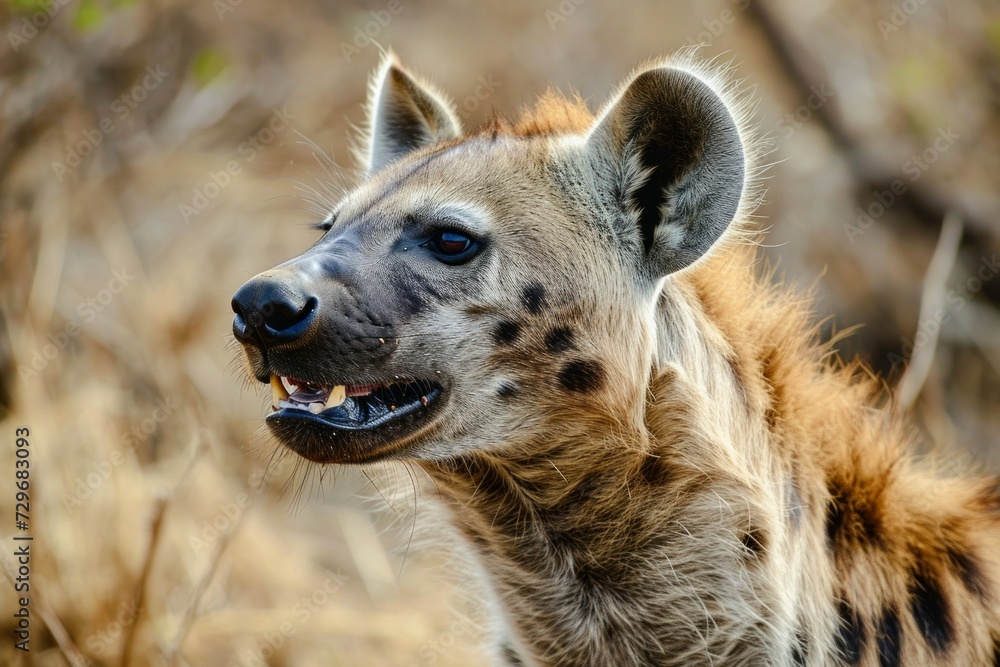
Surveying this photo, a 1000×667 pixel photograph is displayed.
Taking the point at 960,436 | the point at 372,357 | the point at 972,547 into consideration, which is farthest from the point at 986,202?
the point at 372,357

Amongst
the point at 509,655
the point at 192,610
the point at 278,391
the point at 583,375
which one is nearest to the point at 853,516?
the point at 583,375

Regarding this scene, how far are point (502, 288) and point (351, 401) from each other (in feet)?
1.59

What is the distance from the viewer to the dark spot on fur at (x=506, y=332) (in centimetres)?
258

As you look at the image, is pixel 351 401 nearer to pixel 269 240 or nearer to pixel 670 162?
pixel 670 162

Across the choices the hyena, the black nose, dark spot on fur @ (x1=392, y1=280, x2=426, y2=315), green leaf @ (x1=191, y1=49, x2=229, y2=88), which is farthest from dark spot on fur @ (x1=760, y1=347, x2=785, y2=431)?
green leaf @ (x1=191, y1=49, x2=229, y2=88)

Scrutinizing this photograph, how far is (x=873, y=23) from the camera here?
7578mm

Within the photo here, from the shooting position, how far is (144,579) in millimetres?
3600

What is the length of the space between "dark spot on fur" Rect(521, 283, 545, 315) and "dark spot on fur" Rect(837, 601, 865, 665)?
1131mm

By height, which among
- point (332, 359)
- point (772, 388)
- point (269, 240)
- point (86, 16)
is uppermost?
point (772, 388)

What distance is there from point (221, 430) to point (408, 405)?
4.02 meters

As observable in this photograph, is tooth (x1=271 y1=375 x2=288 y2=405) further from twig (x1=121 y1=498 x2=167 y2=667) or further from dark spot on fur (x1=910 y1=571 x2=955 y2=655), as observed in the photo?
dark spot on fur (x1=910 y1=571 x2=955 y2=655)

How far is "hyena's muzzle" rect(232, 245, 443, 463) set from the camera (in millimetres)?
2350

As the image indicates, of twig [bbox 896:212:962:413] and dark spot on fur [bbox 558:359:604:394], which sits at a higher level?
twig [bbox 896:212:962:413]

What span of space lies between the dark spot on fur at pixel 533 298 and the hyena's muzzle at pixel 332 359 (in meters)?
0.30
